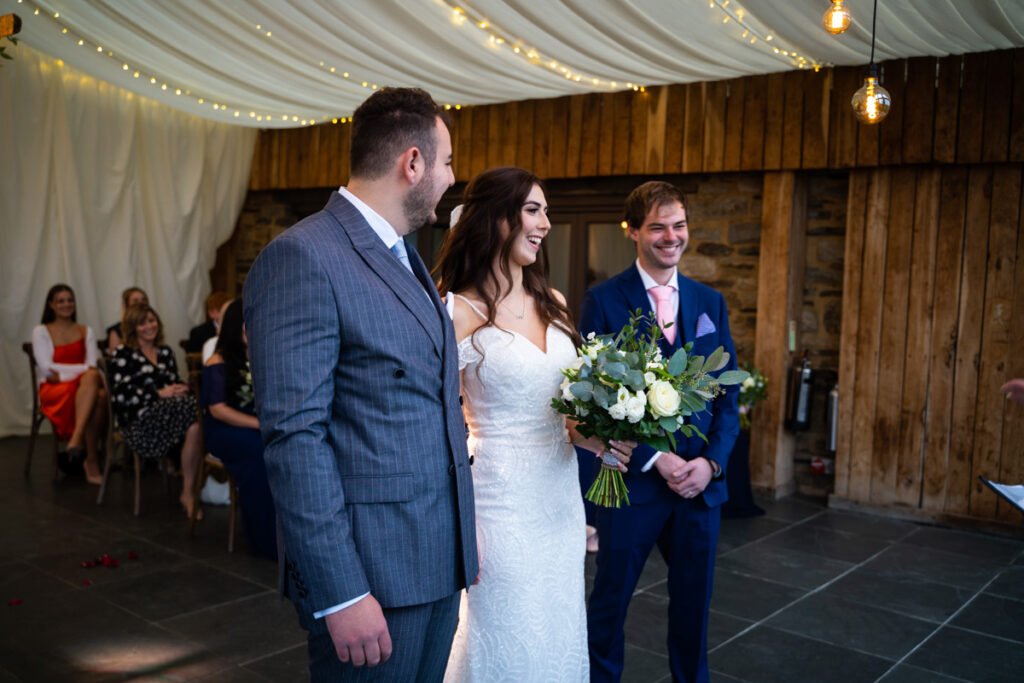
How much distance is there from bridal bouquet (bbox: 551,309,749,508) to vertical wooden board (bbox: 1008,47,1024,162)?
4.35 m

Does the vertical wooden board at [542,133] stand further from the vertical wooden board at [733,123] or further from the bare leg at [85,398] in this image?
the bare leg at [85,398]

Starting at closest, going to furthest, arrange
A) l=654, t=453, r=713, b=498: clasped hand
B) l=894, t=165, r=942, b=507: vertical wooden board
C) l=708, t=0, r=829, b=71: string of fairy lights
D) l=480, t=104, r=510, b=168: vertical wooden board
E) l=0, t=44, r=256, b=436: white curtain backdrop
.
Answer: l=654, t=453, r=713, b=498: clasped hand
l=708, t=0, r=829, b=71: string of fairy lights
l=894, t=165, r=942, b=507: vertical wooden board
l=480, t=104, r=510, b=168: vertical wooden board
l=0, t=44, r=256, b=436: white curtain backdrop

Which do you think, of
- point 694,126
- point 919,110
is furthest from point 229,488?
point 919,110

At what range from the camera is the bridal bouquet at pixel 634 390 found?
2.30 meters

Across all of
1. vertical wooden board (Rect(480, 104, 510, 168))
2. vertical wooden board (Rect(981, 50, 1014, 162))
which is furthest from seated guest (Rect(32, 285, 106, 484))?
vertical wooden board (Rect(981, 50, 1014, 162))

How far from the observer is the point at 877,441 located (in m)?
6.36

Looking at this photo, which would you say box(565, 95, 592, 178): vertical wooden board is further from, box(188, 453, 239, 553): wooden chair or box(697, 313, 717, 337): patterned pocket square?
box(697, 313, 717, 337): patterned pocket square

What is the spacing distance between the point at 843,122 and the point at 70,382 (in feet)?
20.4

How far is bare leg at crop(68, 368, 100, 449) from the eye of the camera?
6738 millimetres

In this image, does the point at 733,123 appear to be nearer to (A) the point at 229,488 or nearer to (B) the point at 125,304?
(A) the point at 229,488

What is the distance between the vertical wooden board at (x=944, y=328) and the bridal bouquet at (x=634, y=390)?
4.34 m

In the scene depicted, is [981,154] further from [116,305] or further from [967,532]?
[116,305]

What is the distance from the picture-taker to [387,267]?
5.78ft

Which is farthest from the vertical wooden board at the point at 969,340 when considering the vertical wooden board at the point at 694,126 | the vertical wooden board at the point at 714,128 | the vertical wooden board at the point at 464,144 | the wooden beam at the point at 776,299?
the vertical wooden board at the point at 464,144
